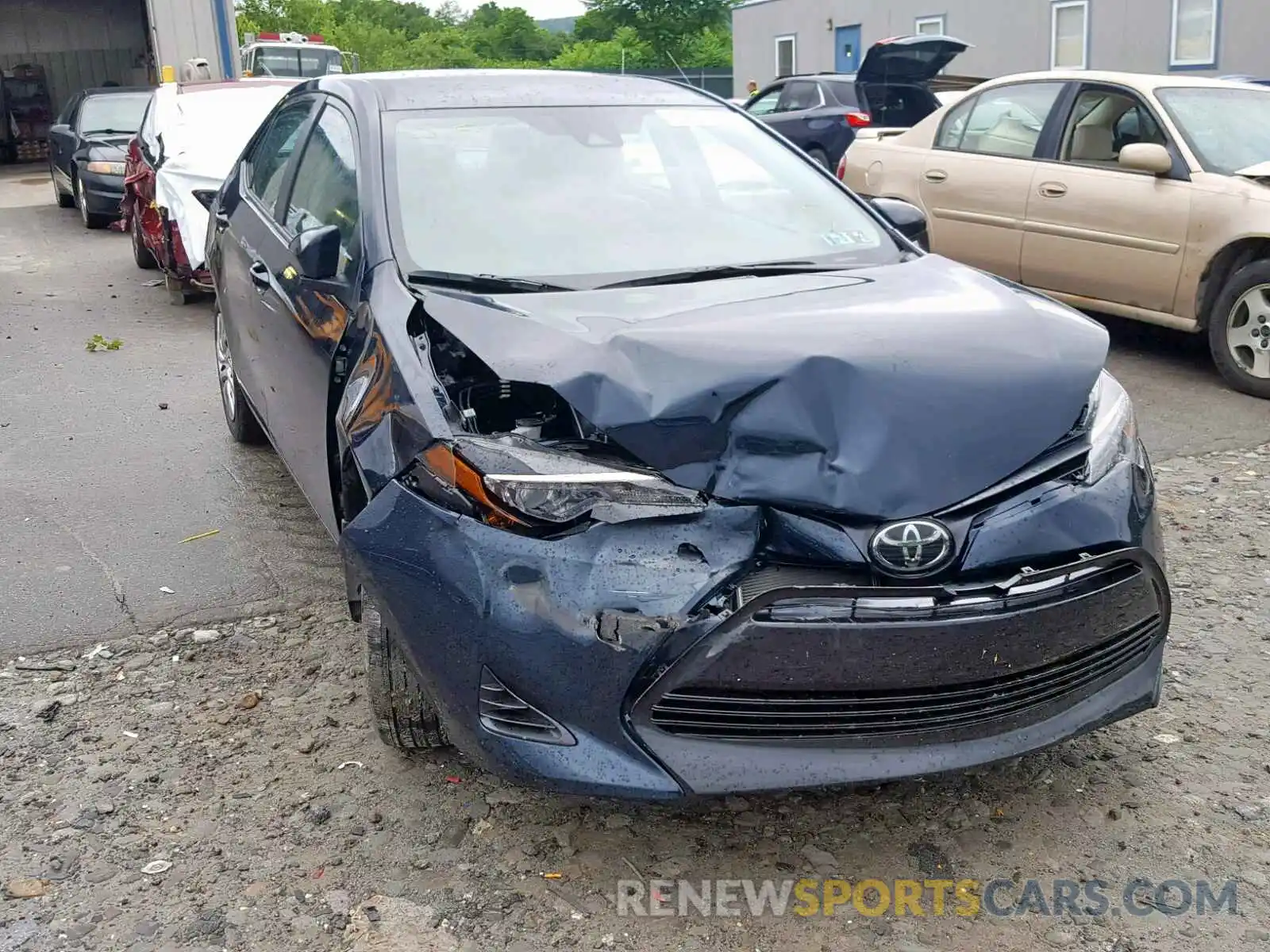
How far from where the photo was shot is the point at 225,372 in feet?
19.4

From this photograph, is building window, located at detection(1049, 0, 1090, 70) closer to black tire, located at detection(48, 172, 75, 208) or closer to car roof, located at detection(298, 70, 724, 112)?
black tire, located at detection(48, 172, 75, 208)

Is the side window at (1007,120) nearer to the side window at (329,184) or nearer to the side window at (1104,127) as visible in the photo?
the side window at (1104,127)

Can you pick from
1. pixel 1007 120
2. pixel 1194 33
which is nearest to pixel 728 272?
pixel 1007 120

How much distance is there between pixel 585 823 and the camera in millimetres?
2971

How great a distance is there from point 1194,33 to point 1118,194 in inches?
522

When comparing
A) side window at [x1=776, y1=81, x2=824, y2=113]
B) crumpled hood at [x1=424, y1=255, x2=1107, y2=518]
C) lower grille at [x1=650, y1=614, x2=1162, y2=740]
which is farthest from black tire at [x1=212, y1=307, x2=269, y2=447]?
side window at [x1=776, y1=81, x2=824, y2=113]

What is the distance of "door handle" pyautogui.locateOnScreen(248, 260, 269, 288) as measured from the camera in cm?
426

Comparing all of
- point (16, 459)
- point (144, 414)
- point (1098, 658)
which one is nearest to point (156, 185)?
point (144, 414)

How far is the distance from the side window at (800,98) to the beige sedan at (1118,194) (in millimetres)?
5912

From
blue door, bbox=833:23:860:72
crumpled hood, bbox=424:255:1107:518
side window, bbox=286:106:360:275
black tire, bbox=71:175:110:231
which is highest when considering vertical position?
blue door, bbox=833:23:860:72

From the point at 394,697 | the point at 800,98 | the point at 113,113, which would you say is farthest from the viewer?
the point at 113,113

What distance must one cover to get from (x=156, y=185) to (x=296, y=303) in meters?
6.48

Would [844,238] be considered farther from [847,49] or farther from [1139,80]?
[847,49]

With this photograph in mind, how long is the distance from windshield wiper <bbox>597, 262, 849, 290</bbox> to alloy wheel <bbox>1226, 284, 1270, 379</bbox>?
3.65m
